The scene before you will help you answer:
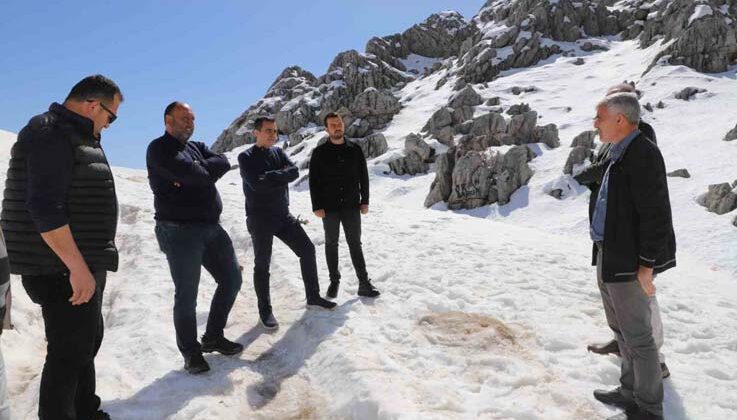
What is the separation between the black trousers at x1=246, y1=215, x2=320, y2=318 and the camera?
6.78 meters

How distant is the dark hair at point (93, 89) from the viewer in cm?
384

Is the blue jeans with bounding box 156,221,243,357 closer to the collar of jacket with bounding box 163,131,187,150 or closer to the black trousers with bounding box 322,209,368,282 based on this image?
the collar of jacket with bounding box 163,131,187,150

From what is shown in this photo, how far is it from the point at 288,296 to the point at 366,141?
57851 millimetres

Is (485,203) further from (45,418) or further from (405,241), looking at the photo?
(45,418)

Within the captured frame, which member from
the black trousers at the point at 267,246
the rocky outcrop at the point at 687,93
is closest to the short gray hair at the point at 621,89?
the black trousers at the point at 267,246

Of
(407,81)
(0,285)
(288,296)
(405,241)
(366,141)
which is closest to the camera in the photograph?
(0,285)

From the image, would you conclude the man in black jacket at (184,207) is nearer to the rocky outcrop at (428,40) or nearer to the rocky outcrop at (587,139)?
the rocky outcrop at (587,139)

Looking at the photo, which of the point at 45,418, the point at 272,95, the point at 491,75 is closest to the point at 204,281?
the point at 45,418

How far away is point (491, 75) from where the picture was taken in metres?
90.9

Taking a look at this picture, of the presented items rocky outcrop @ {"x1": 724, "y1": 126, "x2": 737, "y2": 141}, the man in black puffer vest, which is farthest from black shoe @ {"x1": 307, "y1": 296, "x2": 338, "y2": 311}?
rocky outcrop @ {"x1": 724, "y1": 126, "x2": 737, "y2": 141}

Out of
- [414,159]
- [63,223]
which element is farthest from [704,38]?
[63,223]

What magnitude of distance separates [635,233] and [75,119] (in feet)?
16.5

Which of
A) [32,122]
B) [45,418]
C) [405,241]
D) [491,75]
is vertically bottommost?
[405,241]

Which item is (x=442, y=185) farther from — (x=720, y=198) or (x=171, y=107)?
(x=171, y=107)
